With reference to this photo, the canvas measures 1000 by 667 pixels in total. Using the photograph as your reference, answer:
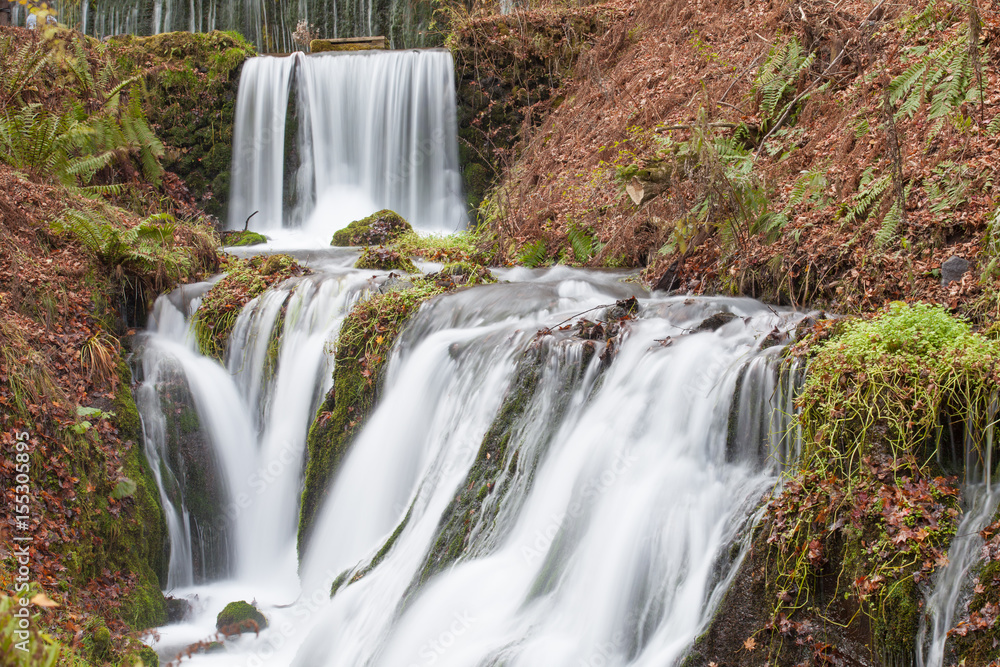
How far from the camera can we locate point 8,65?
36.8ft

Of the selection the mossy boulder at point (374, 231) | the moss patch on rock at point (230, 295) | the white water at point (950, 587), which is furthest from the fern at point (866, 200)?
the mossy boulder at point (374, 231)

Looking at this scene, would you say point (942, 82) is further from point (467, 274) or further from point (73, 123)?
point (73, 123)

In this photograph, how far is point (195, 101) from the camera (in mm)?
15086

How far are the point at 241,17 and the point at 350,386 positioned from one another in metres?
18.6

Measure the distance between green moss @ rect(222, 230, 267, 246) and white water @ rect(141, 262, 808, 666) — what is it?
5.19m

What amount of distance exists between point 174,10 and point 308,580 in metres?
20.6

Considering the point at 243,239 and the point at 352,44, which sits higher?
the point at 352,44

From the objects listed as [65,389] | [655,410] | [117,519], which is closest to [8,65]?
[65,389]

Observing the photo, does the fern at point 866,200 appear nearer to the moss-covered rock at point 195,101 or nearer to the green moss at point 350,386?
the green moss at point 350,386

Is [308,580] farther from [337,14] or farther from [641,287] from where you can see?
[337,14]

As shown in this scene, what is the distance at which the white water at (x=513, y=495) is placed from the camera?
4309 mm

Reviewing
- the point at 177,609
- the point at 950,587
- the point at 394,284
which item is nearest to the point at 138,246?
the point at 394,284

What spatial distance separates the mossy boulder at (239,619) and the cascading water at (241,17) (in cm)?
1815

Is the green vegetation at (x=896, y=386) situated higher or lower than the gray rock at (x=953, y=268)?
lower
